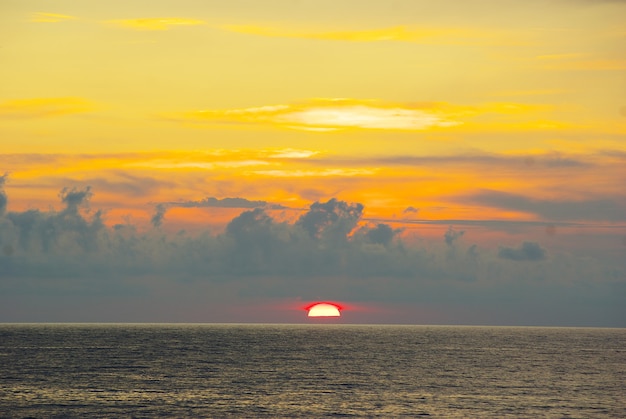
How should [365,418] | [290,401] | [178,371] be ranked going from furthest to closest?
1. [178,371]
2. [290,401]
3. [365,418]

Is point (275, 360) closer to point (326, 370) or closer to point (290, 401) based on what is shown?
point (326, 370)

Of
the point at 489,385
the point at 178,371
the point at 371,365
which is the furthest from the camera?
the point at 371,365

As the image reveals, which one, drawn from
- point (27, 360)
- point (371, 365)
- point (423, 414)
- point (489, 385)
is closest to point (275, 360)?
point (371, 365)

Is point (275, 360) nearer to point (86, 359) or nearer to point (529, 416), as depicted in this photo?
point (86, 359)

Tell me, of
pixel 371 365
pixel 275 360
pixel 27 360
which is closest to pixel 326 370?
pixel 371 365

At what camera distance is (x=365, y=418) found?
302 ft

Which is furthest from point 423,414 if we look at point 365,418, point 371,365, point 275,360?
point 275,360

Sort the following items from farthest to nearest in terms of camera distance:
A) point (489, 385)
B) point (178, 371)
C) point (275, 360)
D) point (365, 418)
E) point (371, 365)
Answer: point (275, 360) → point (371, 365) → point (178, 371) → point (489, 385) → point (365, 418)

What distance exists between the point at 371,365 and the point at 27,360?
68677mm

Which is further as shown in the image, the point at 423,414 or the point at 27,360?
the point at 27,360

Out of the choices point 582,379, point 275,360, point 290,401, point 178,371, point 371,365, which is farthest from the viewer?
point 275,360

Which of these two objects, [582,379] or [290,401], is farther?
[582,379]

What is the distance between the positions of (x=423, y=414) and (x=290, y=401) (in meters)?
18.3

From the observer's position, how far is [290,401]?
10500 cm
